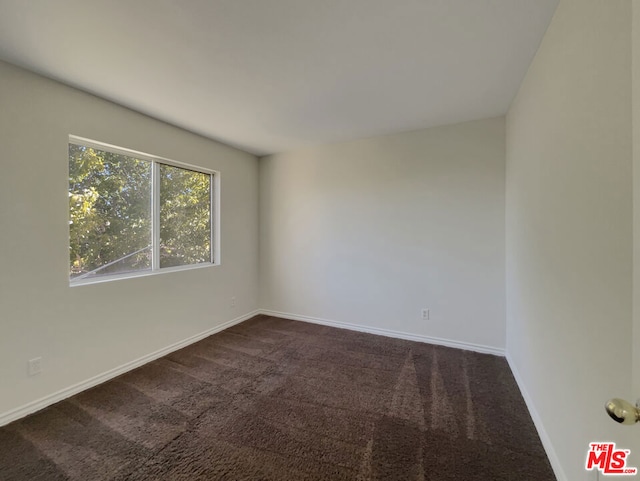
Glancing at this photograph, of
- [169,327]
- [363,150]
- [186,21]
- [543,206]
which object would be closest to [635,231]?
[543,206]

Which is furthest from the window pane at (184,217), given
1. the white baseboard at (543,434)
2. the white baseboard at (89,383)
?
the white baseboard at (543,434)

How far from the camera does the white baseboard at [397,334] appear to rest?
2875 mm

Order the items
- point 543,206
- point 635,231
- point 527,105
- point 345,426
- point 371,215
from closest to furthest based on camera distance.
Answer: point 635,231 → point 543,206 → point 345,426 → point 527,105 → point 371,215

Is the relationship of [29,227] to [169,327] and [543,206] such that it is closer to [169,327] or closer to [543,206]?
[169,327]

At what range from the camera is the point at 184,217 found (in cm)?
320

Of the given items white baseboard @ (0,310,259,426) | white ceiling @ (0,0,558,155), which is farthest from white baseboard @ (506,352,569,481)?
white baseboard @ (0,310,259,426)

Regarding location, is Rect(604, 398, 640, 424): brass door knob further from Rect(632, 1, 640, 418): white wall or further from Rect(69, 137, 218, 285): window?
Rect(69, 137, 218, 285): window

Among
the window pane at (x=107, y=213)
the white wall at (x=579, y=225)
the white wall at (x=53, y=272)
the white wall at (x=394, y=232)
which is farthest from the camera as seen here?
the white wall at (x=394, y=232)

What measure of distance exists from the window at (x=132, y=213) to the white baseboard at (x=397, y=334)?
1.46m

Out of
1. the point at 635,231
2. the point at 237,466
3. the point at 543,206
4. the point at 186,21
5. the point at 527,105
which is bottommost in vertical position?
the point at 237,466

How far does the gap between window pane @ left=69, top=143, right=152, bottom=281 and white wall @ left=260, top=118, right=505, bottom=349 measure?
178cm

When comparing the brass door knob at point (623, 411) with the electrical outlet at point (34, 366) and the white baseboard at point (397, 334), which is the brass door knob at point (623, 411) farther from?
the electrical outlet at point (34, 366)

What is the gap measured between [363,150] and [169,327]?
125 inches

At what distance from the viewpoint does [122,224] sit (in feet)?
8.36
